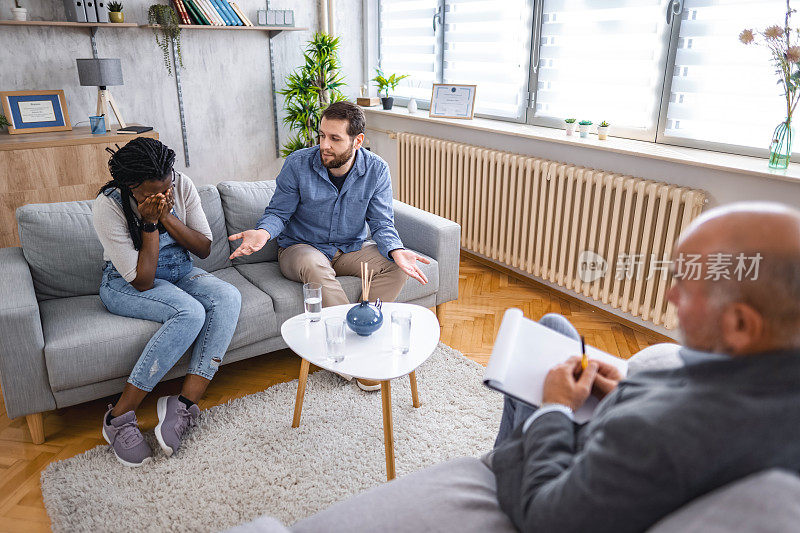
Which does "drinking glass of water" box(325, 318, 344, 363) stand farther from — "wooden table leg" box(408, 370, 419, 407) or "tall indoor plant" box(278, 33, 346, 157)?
"tall indoor plant" box(278, 33, 346, 157)

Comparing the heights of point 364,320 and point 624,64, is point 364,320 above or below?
below

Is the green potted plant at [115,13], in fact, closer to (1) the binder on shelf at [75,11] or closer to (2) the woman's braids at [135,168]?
(1) the binder on shelf at [75,11]

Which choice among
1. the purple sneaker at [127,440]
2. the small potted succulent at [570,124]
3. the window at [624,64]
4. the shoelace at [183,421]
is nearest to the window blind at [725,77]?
the window at [624,64]

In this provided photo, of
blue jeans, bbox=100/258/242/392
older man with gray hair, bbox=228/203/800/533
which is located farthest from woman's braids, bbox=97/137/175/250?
older man with gray hair, bbox=228/203/800/533

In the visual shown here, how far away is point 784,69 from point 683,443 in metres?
2.07

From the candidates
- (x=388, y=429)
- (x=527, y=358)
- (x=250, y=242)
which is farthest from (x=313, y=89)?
(x=527, y=358)

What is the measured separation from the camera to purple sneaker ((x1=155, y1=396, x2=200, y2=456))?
6.01ft

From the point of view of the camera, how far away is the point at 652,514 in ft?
2.44

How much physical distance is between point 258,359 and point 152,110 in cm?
252

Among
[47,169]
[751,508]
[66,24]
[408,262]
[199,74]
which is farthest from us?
[199,74]

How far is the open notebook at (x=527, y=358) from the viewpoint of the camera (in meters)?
1.10

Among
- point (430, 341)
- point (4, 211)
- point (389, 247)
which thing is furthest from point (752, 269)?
point (4, 211)

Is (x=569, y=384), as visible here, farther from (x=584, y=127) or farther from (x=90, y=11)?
(x=90, y=11)

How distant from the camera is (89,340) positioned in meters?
1.86
